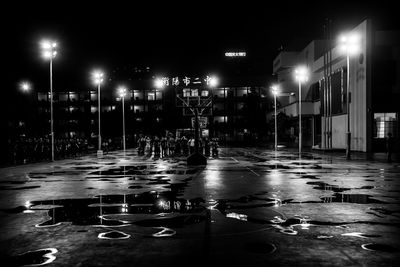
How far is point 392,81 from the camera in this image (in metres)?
39.0

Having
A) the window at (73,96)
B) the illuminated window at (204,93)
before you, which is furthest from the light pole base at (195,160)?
the window at (73,96)

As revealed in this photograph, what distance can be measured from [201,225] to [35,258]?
10.9ft

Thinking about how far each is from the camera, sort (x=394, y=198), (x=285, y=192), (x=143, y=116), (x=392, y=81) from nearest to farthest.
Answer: (x=394, y=198) < (x=285, y=192) < (x=392, y=81) < (x=143, y=116)

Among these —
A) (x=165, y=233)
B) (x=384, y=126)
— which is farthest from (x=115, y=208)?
(x=384, y=126)

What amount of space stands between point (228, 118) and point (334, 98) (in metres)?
59.3

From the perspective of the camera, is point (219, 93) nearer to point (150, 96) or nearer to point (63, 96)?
point (150, 96)

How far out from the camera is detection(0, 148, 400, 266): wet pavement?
6125mm

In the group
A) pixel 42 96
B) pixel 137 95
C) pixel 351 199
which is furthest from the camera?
pixel 42 96

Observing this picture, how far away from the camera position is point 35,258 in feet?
20.0

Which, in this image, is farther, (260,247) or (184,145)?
(184,145)

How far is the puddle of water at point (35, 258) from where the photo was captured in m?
5.85

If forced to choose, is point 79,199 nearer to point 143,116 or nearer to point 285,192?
point 285,192

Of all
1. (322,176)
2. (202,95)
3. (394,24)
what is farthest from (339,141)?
(322,176)

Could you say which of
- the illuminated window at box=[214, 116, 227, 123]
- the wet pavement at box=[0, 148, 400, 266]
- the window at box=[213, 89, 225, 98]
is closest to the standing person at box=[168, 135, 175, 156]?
the wet pavement at box=[0, 148, 400, 266]
